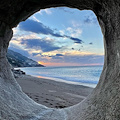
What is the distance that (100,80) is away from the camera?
3.36 meters

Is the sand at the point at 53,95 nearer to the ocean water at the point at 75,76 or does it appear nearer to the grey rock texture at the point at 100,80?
the grey rock texture at the point at 100,80

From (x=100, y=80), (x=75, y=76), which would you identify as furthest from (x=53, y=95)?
(x=75, y=76)

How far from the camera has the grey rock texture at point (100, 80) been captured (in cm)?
221

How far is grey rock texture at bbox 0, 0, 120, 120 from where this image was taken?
221cm

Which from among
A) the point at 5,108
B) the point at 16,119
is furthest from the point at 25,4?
the point at 16,119

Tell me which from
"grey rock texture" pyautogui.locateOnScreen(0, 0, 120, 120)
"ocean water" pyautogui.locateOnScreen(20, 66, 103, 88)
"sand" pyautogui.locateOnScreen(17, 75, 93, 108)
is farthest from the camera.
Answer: "ocean water" pyautogui.locateOnScreen(20, 66, 103, 88)

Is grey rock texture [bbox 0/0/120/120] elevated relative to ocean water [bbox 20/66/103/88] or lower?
elevated

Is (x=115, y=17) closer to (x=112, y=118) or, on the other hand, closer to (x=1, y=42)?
(x=112, y=118)

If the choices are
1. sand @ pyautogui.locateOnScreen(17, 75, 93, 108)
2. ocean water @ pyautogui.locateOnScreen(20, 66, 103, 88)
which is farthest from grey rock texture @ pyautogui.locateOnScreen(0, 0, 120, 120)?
ocean water @ pyautogui.locateOnScreen(20, 66, 103, 88)

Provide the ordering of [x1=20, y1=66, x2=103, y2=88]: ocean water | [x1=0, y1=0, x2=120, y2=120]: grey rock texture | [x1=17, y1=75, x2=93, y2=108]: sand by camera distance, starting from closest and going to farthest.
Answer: [x1=0, y1=0, x2=120, y2=120]: grey rock texture, [x1=17, y1=75, x2=93, y2=108]: sand, [x1=20, y1=66, x2=103, y2=88]: ocean water

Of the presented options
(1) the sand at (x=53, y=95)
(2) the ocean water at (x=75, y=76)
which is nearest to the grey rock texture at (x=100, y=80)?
(1) the sand at (x=53, y=95)

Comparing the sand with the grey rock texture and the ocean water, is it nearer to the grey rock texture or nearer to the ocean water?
the grey rock texture

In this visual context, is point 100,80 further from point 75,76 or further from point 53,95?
point 75,76

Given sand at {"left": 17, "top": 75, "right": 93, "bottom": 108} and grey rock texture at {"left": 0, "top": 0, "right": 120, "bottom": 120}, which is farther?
sand at {"left": 17, "top": 75, "right": 93, "bottom": 108}
